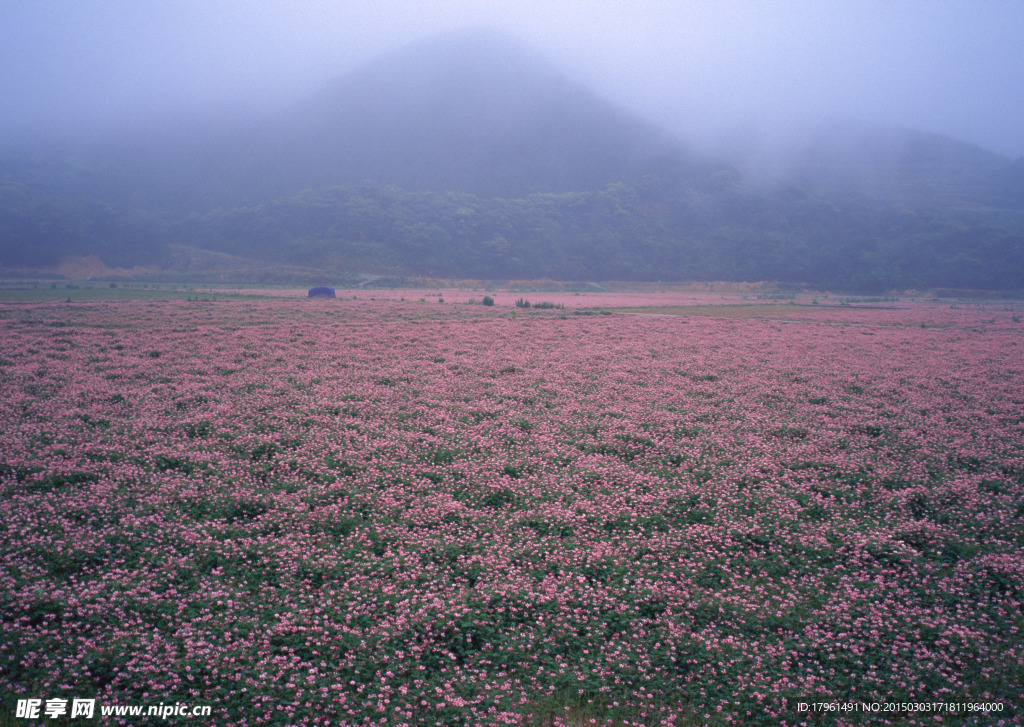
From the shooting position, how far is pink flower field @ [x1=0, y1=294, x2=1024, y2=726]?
602 centimetres

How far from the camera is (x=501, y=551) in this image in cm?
847

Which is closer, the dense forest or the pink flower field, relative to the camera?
the pink flower field

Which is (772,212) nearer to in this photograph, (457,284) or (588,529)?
(457,284)

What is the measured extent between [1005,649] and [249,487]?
37.8 ft

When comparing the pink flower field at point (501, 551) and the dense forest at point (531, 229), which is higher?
the dense forest at point (531, 229)

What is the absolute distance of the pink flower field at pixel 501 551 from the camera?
19.7 ft

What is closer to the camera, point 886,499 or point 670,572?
point 670,572

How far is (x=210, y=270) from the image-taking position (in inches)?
4063

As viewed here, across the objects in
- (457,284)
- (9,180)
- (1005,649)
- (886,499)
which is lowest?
(1005,649)

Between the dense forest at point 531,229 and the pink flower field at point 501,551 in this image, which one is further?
the dense forest at point 531,229

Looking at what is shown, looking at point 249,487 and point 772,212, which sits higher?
point 772,212

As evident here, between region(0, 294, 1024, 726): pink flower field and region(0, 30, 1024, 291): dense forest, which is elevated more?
region(0, 30, 1024, 291): dense forest

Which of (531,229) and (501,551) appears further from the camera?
(531,229)

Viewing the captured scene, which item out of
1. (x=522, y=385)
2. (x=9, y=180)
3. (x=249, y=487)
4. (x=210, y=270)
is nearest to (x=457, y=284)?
(x=210, y=270)
